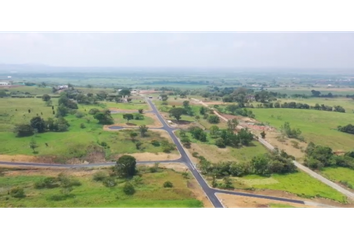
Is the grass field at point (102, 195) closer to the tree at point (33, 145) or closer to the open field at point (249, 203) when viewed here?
the open field at point (249, 203)

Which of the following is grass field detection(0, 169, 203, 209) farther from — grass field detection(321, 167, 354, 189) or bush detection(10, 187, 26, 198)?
grass field detection(321, 167, 354, 189)

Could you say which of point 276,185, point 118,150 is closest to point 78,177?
point 118,150

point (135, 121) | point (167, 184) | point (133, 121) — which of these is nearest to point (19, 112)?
point (133, 121)

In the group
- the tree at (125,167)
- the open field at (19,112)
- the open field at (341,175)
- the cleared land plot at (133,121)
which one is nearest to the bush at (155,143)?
the tree at (125,167)

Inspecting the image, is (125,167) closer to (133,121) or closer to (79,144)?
(79,144)

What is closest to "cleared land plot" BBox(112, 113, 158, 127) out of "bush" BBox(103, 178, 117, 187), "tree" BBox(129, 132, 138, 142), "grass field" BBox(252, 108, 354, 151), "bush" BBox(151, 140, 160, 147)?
"tree" BBox(129, 132, 138, 142)
